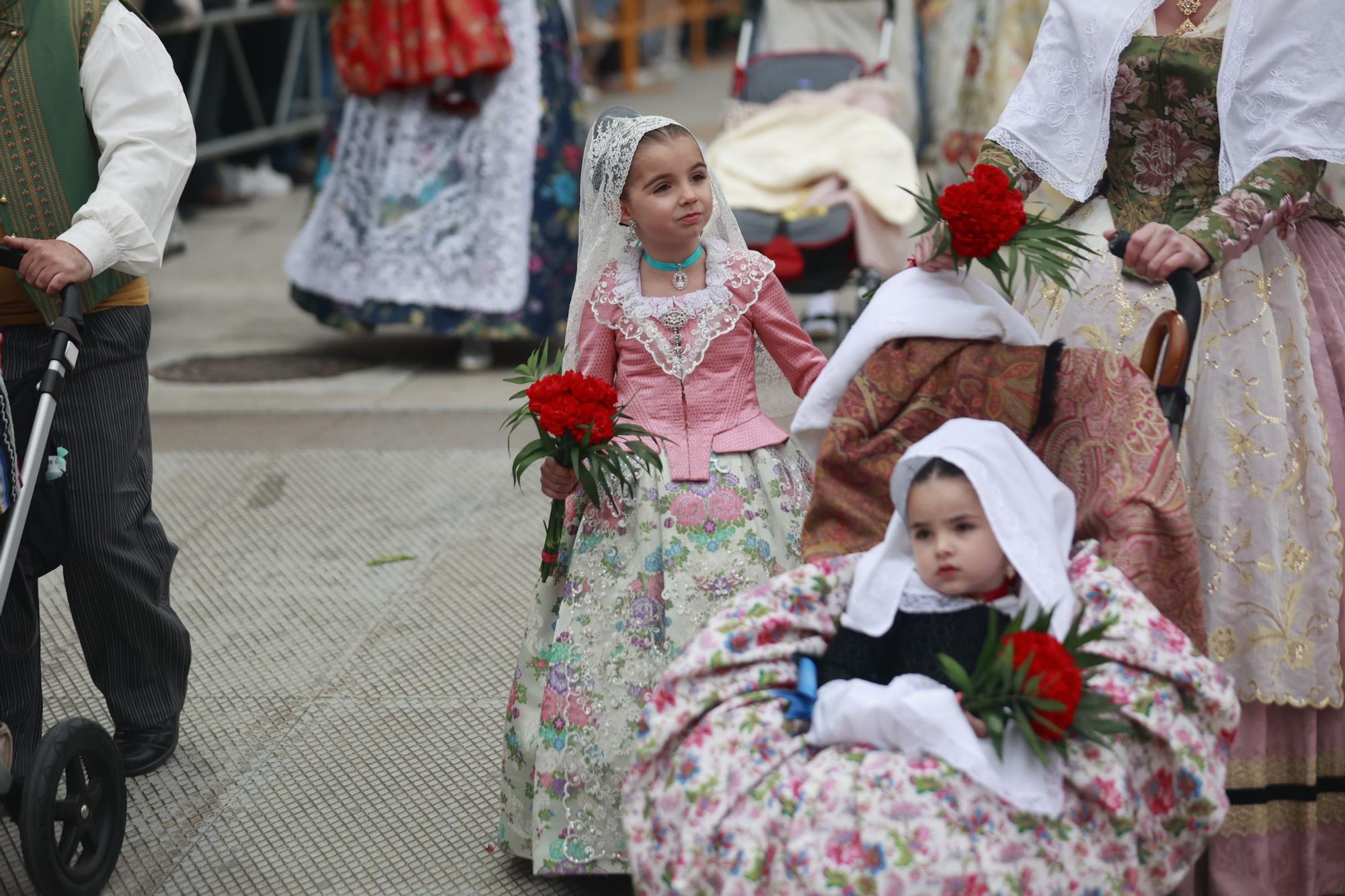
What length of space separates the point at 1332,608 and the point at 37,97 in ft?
9.19

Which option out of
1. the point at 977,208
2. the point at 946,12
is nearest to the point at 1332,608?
the point at 977,208

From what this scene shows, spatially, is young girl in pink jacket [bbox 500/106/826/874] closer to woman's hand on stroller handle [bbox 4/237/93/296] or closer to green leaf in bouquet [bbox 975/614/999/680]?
green leaf in bouquet [bbox 975/614/999/680]

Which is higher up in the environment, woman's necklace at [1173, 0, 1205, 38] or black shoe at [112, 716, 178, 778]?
woman's necklace at [1173, 0, 1205, 38]

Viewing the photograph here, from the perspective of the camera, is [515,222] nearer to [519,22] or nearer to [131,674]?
[519,22]

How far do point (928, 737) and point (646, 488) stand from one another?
3.08ft

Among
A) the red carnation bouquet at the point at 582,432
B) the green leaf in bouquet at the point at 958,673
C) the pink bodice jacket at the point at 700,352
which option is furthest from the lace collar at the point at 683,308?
the green leaf in bouquet at the point at 958,673

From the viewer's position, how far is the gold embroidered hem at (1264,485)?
2863 millimetres

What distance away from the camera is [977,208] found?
2602mm

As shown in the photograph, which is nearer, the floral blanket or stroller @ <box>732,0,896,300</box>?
the floral blanket

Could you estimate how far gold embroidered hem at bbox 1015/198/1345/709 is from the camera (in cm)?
286

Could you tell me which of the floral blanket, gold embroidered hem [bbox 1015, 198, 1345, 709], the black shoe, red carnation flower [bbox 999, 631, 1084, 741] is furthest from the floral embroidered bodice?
the black shoe

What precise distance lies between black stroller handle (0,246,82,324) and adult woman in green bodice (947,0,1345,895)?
2.01m

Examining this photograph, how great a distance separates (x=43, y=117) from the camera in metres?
3.25

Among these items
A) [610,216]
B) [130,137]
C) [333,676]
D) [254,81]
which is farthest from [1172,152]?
[254,81]
